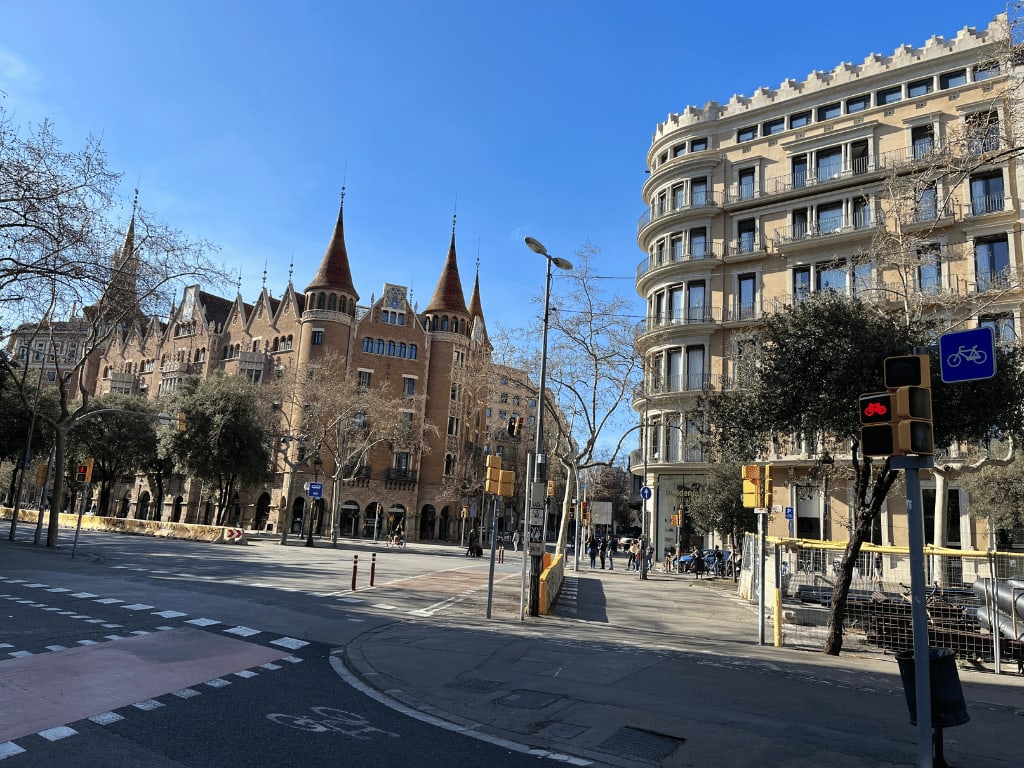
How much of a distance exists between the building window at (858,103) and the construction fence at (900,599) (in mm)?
29538

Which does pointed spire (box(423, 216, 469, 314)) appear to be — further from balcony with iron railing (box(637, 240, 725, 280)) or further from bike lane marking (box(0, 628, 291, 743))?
bike lane marking (box(0, 628, 291, 743))

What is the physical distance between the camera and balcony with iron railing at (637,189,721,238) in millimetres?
37781

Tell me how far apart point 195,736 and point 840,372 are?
10100 millimetres

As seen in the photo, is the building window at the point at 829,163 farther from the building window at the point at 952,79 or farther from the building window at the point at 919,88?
the building window at the point at 952,79

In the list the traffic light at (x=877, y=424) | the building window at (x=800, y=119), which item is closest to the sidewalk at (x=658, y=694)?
the traffic light at (x=877, y=424)

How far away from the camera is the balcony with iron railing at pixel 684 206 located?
124ft

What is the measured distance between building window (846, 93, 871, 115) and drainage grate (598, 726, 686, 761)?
37.2 m

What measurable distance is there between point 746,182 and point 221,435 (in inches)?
1358

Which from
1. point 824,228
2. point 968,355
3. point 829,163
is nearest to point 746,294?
point 824,228

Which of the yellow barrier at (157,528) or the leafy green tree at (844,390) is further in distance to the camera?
the yellow barrier at (157,528)

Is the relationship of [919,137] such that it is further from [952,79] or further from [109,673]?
[109,673]

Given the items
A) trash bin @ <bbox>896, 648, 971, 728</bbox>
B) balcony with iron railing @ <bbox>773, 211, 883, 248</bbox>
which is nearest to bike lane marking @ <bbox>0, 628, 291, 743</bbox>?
trash bin @ <bbox>896, 648, 971, 728</bbox>

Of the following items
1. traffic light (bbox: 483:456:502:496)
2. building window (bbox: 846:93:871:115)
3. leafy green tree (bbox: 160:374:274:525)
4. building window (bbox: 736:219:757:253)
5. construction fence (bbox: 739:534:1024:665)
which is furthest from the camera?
leafy green tree (bbox: 160:374:274:525)

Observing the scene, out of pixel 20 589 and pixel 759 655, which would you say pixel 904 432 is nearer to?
pixel 759 655
